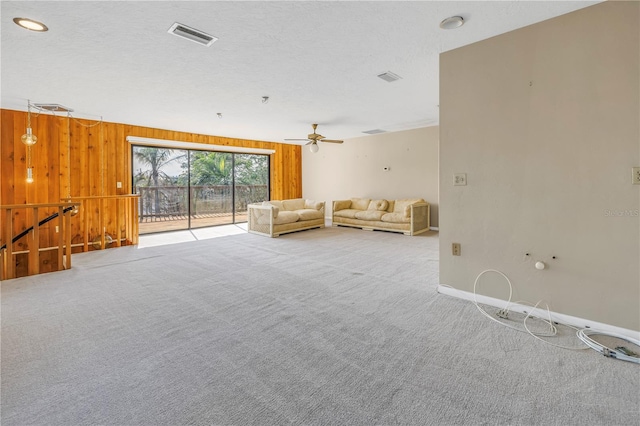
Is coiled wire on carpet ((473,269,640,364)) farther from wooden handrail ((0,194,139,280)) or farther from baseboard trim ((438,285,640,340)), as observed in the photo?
wooden handrail ((0,194,139,280))

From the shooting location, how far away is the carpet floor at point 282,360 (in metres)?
1.49

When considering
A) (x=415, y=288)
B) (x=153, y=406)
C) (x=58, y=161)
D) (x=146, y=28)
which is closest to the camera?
(x=153, y=406)

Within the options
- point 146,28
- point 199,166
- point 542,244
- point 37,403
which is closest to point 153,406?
→ point 37,403

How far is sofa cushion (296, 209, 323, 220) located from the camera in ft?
23.7

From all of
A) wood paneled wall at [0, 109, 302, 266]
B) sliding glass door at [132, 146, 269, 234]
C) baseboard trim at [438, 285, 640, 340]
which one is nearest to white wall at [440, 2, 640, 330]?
baseboard trim at [438, 285, 640, 340]

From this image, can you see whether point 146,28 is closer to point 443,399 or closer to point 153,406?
point 153,406

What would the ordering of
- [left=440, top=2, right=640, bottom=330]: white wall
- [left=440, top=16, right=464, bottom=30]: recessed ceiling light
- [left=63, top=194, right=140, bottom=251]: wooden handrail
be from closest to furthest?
1. [left=440, top=2, right=640, bottom=330]: white wall
2. [left=440, top=16, right=464, bottom=30]: recessed ceiling light
3. [left=63, top=194, right=140, bottom=251]: wooden handrail

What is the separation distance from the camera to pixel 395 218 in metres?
6.82

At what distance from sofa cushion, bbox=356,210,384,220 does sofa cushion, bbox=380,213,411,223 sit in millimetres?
128

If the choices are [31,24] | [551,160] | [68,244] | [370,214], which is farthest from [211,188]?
[551,160]

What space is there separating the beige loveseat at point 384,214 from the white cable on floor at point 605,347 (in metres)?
4.32

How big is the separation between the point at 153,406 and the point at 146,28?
2834 millimetres

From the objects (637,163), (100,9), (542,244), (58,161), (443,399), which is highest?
(100,9)

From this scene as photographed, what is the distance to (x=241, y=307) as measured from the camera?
2785 millimetres
